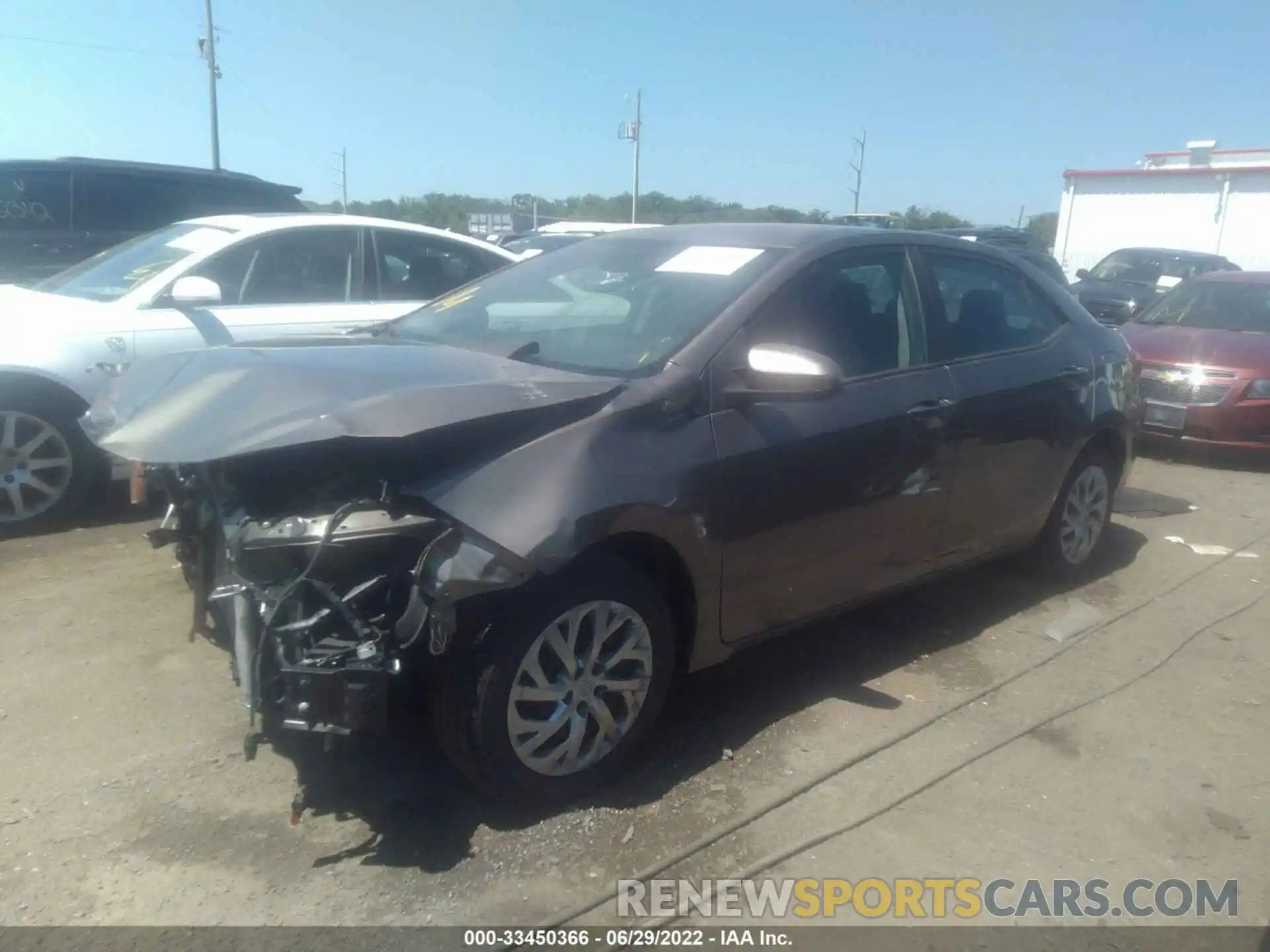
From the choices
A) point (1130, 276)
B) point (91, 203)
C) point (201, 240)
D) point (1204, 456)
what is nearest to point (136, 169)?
point (91, 203)

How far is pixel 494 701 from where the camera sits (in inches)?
113

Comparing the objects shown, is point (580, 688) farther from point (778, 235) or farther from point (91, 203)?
point (91, 203)

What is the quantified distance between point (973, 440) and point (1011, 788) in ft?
4.83

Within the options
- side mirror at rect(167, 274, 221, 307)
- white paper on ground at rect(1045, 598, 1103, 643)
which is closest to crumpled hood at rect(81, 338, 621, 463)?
side mirror at rect(167, 274, 221, 307)

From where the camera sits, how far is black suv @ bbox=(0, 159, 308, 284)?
26.6 ft

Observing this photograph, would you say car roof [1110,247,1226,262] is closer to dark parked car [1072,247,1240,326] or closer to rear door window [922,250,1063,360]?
dark parked car [1072,247,1240,326]

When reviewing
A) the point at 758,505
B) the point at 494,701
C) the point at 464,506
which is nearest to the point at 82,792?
the point at 494,701

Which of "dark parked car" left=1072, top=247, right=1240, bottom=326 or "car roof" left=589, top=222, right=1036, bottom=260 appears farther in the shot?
"dark parked car" left=1072, top=247, right=1240, bottom=326

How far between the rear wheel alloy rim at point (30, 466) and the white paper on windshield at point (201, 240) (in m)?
1.33

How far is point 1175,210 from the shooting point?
28812mm

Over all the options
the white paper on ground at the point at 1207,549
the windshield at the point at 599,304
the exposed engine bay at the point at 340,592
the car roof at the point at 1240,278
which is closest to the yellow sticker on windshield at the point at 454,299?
the windshield at the point at 599,304

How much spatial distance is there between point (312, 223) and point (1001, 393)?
4.19 m

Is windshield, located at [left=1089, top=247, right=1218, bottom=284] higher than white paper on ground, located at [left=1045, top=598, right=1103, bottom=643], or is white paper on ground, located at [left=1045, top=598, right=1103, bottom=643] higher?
windshield, located at [left=1089, top=247, right=1218, bottom=284]

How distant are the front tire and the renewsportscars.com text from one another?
18.0 inches
